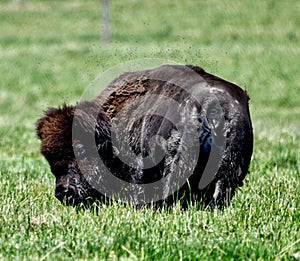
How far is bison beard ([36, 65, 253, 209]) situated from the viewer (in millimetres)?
4906

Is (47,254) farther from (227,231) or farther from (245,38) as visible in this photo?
(245,38)

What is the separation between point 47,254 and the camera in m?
4.03

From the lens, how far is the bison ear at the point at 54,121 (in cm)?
543

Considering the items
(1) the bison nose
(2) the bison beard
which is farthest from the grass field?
(2) the bison beard

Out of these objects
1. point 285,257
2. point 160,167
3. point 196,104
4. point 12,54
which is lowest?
point 285,257

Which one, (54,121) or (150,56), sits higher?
(150,56)

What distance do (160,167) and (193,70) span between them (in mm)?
Result: 828

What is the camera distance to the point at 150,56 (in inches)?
694

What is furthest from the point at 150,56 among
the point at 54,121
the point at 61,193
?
the point at 61,193

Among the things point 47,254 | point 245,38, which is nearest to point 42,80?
point 245,38

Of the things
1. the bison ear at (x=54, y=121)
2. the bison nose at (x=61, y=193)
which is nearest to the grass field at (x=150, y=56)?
the bison nose at (x=61, y=193)

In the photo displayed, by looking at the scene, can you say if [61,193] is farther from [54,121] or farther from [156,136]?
[156,136]

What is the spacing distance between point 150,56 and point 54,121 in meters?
12.3

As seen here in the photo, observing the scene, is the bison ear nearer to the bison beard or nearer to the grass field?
the bison beard
